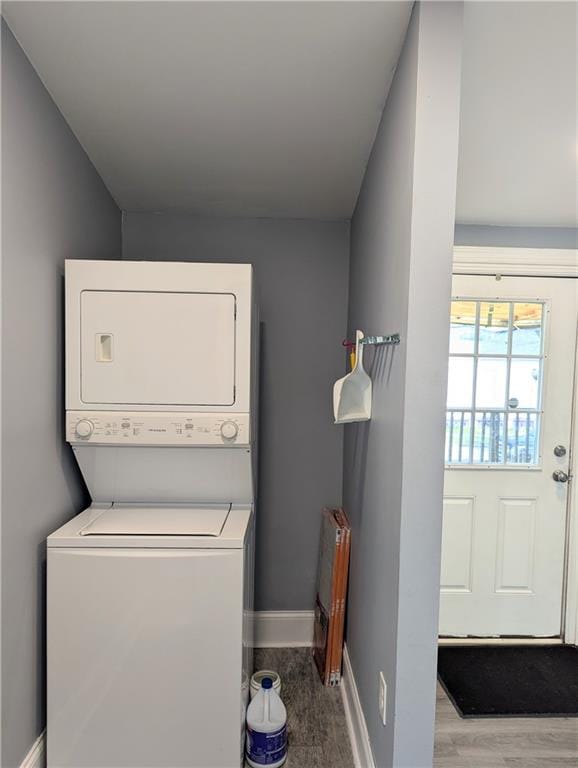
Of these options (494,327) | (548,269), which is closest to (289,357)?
(494,327)

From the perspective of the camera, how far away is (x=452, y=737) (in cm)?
190

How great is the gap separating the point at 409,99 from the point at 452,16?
0.20m

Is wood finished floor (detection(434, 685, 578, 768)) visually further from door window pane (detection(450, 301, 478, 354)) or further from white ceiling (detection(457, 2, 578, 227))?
white ceiling (detection(457, 2, 578, 227))

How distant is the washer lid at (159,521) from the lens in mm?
1547

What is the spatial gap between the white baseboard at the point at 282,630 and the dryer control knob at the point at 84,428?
5.02 feet

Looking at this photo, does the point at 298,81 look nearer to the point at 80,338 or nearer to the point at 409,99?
the point at 409,99

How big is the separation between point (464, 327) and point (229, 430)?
1.70 meters

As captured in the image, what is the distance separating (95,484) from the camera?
1.78 metres

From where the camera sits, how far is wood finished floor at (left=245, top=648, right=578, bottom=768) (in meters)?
1.76

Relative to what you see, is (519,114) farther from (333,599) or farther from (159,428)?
(333,599)

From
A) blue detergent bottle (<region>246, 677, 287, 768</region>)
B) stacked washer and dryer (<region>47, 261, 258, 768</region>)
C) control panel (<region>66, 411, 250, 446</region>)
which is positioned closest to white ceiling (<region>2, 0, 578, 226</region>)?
stacked washer and dryer (<region>47, 261, 258, 768</region>)

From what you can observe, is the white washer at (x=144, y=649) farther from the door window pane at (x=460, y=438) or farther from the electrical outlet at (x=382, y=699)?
the door window pane at (x=460, y=438)

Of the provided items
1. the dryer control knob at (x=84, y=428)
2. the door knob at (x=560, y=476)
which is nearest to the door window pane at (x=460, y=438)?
the door knob at (x=560, y=476)

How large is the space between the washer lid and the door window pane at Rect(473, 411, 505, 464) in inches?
63.2
